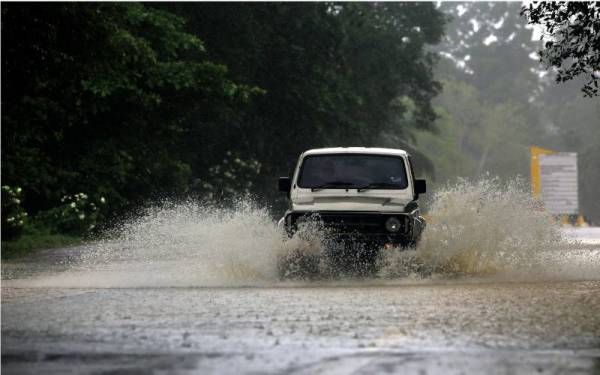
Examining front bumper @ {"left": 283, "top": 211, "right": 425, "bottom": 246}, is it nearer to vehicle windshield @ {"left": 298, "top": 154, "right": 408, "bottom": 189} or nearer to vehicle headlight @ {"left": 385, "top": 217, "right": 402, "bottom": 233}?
vehicle headlight @ {"left": 385, "top": 217, "right": 402, "bottom": 233}

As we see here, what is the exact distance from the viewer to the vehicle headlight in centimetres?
1781

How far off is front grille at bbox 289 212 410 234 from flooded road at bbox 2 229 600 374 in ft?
2.34

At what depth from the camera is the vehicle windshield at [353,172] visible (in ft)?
61.7

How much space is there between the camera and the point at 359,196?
18344 millimetres

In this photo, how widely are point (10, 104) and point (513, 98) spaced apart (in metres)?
121

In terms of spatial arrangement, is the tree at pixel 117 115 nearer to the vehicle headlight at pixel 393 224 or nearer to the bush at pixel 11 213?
the bush at pixel 11 213

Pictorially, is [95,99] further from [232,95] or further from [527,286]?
[527,286]

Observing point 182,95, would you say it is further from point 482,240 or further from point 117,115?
point 482,240

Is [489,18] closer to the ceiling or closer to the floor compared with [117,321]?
closer to the ceiling

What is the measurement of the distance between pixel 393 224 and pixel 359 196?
0.77 metres

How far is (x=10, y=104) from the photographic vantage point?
92.2 feet

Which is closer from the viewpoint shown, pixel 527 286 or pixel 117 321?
pixel 117 321

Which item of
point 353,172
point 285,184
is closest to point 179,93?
point 285,184

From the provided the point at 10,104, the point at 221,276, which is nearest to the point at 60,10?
the point at 10,104
